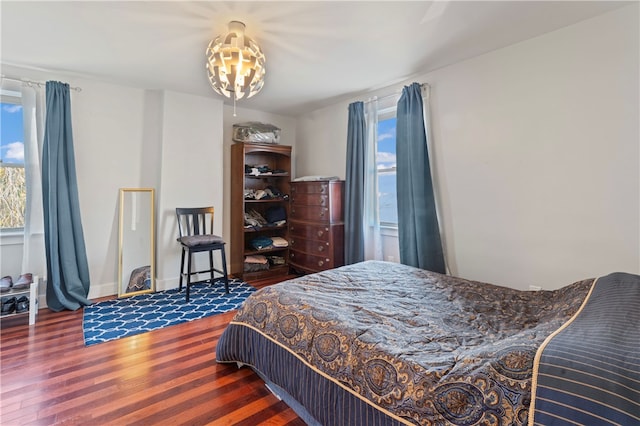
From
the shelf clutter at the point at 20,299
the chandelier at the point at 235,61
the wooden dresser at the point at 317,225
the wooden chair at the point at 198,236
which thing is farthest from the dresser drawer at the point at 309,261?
the shelf clutter at the point at 20,299

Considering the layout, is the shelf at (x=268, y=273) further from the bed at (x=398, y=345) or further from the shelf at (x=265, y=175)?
the bed at (x=398, y=345)

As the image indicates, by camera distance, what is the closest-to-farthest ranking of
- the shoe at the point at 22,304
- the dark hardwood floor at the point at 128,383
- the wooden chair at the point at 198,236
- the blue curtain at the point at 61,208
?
the dark hardwood floor at the point at 128,383
the shoe at the point at 22,304
the blue curtain at the point at 61,208
the wooden chair at the point at 198,236

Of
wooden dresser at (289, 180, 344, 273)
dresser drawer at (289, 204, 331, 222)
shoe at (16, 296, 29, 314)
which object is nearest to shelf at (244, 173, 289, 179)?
wooden dresser at (289, 180, 344, 273)

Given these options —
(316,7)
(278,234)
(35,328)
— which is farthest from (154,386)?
(278,234)

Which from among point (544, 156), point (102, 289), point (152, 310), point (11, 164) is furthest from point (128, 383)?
point (544, 156)

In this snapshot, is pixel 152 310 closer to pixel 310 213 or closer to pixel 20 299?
pixel 20 299

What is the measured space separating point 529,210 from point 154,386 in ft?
9.78

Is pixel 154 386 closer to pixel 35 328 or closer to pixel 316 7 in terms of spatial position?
pixel 35 328

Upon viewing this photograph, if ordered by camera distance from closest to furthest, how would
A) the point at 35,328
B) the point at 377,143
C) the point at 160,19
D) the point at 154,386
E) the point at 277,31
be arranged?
1. the point at 154,386
2. the point at 160,19
3. the point at 277,31
4. the point at 35,328
5. the point at 377,143

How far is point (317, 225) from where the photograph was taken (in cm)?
390

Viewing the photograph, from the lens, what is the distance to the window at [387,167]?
355cm

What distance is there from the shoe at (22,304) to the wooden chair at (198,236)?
51.7 inches

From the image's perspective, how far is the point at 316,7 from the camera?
195 centimetres

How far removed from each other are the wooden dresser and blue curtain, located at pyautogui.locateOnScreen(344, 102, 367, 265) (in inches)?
6.1
